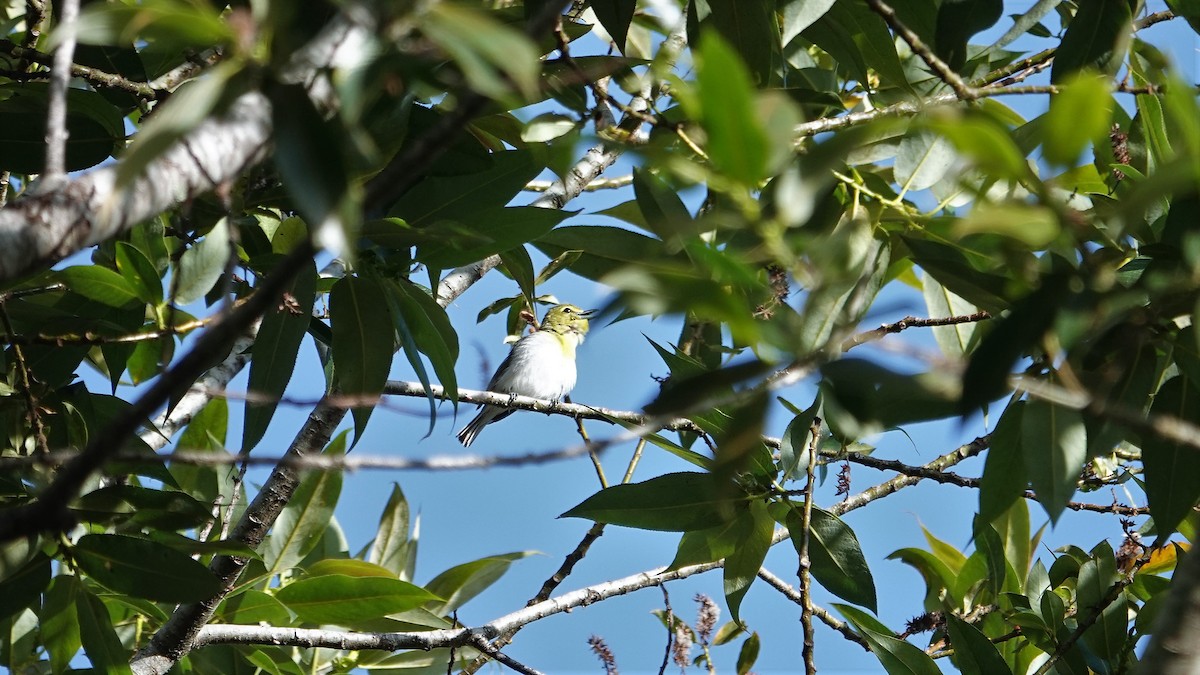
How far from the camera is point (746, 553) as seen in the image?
2.29 meters

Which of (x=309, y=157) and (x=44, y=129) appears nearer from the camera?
(x=309, y=157)

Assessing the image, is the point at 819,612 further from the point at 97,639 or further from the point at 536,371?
the point at 536,371

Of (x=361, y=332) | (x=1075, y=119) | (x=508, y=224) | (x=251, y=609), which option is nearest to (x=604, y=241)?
(x=508, y=224)

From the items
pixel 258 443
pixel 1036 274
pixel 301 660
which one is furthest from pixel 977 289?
pixel 301 660

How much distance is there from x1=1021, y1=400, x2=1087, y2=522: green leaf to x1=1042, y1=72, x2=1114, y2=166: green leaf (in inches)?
22.1

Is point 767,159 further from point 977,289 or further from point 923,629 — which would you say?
point 923,629

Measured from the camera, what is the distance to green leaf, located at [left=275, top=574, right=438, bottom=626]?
2699 millimetres

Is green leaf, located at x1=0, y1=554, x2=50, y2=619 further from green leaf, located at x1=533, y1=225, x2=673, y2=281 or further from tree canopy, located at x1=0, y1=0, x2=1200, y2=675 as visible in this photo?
green leaf, located at x1=533, y1=225, x2=673, y2=281

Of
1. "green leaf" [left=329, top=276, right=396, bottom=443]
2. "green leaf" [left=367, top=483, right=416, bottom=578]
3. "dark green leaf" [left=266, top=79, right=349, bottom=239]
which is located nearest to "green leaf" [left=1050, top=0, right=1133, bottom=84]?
"green leaf" [left=329, top=276, right=396, bottom=443]

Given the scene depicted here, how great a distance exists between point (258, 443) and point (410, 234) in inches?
28.8

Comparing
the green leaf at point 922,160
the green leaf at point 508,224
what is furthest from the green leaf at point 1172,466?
the green leaf at point 508,224

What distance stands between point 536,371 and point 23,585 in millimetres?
5565

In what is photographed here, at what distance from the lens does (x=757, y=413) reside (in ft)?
3.24

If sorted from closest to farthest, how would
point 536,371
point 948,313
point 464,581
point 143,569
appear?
point 143,569 → point 948,313 → point 464,581 → point 536,371
